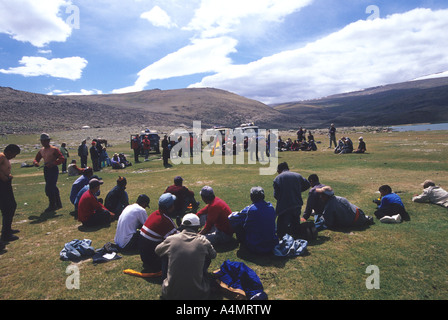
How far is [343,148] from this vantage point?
876 inches

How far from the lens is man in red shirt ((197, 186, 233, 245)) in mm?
6039

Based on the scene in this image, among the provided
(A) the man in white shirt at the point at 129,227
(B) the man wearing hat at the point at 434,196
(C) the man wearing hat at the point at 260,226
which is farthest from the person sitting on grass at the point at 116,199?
(B) the man wearing hat at the point at 434,196

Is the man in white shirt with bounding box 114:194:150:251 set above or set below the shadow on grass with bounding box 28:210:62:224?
above

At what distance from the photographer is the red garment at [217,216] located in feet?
19.8

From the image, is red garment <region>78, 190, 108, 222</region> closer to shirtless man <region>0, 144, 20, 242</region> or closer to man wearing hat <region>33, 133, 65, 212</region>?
shirtless man <region>0, 144, 20, 242</region>

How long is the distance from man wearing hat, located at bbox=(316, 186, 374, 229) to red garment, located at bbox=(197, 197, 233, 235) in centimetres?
278

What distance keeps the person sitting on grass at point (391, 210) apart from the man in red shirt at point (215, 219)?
4.56 m

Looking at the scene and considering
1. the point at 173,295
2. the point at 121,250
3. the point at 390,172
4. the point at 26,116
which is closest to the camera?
the point at 173,295

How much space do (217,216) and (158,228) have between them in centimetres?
149

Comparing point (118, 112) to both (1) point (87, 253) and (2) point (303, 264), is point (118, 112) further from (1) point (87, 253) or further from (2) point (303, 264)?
(2) point (303, 264)

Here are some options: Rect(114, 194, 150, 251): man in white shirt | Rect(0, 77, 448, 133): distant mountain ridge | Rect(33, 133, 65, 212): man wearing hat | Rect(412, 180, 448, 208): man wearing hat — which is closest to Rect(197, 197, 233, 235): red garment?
Rect(114, 194, 150, 251): man in white shirt

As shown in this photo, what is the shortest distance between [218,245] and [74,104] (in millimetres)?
101863

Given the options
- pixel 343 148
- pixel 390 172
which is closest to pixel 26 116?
pixel 343 148
